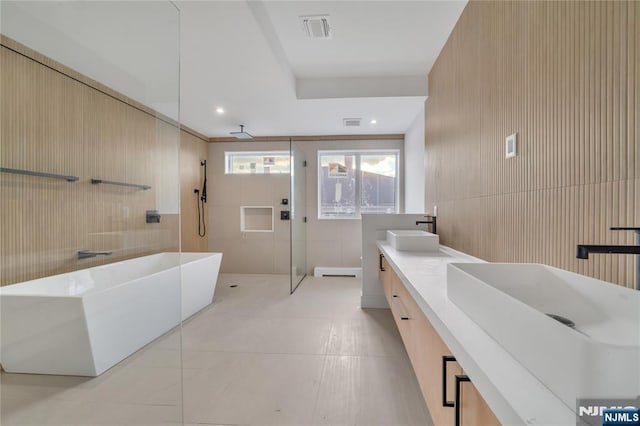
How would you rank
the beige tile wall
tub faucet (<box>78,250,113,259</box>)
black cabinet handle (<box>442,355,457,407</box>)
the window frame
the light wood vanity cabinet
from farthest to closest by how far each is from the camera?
the window frame, the beige tile wall, tub faucet (<box>78,250,113,259</box>), black cabinet handle (<box>442,355,457,407</box>), the light wood vanity cabinet

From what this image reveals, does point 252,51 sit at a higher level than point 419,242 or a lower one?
higher

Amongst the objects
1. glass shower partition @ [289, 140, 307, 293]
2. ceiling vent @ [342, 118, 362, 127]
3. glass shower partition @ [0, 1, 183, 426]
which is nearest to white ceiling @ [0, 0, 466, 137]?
glass shower partition @ [0, 1, 183, 426]

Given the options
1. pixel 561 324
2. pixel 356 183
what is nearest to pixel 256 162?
pixel 356 183

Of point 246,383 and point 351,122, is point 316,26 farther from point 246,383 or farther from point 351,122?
point 246,383

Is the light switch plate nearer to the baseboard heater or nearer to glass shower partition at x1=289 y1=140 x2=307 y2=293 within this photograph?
glass shower partition at x1=289 y1=140 x2=307 y2=293

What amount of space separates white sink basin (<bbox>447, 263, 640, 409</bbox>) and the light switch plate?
2.13 feet

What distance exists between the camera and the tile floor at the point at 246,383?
141cm

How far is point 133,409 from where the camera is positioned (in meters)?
1.54

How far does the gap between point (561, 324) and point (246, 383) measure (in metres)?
1.91

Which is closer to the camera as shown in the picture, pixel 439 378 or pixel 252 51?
pixel 439 378

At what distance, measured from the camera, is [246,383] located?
182 centimetres

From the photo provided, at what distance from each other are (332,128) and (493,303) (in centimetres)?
397

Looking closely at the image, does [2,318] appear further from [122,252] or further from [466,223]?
[466,223]

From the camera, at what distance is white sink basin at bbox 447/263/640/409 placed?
15.8 inches
